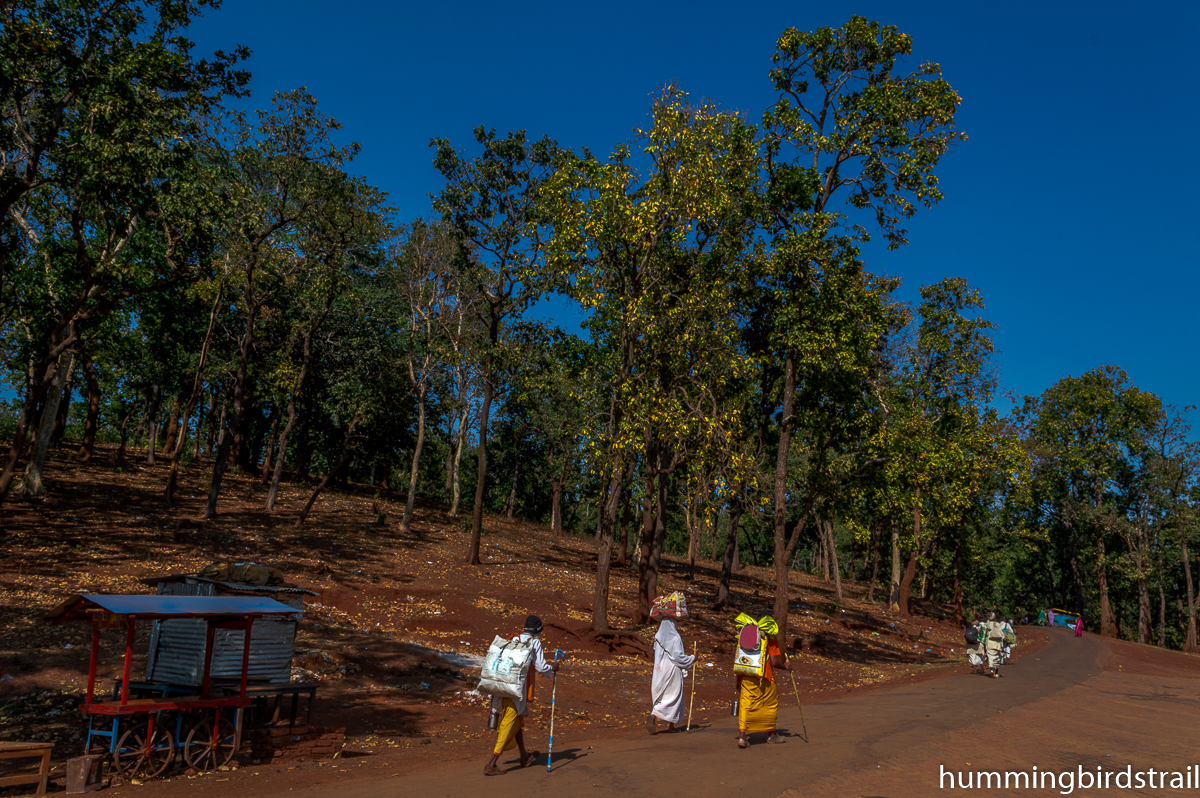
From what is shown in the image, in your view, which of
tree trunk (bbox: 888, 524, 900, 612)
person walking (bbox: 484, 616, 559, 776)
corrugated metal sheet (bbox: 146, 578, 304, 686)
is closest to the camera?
person walking (bbox: 484, 616, 559, 776)

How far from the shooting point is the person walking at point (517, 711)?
27.7 feet

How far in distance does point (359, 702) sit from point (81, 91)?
46.4ft

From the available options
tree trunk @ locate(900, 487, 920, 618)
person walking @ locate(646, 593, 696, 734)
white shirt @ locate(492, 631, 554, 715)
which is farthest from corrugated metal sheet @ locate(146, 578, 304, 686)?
tree trunk @ locate(900, 487, 920, 618)

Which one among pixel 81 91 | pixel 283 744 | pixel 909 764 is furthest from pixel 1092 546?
pixel 81 91

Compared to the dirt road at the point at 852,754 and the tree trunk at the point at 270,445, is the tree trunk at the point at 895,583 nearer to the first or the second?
the dirt road at the point at 852,754

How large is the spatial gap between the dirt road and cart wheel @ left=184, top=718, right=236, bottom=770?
51 centimetres

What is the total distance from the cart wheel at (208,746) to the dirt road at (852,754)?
20.2 inches

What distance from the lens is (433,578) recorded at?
23438 mm

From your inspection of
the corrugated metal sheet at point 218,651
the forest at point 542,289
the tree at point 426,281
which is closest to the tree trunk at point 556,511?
the forest at point 542,289

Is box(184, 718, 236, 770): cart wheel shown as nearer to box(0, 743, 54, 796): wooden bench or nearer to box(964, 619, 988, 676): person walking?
box(0, 743, 54, 796): wooden bench

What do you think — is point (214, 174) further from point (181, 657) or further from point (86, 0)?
point (181, 657)

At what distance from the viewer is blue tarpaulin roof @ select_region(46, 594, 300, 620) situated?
802 cm

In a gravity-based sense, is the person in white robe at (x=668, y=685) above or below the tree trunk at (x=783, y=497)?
below

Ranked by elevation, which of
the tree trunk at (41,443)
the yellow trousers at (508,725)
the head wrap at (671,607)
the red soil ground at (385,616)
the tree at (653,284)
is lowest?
the red soil ground at (385,616)
